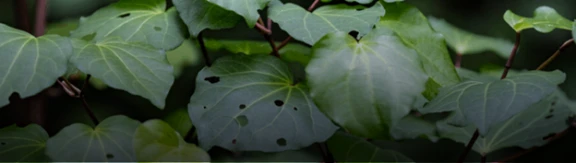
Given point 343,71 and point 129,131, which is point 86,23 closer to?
point 129,131

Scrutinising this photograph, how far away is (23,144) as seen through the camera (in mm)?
788

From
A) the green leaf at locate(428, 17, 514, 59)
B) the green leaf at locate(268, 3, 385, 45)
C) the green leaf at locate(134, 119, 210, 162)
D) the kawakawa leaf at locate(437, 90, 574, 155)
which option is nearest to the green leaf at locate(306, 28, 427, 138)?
the green leaf at locate(268, 3, 385, 45)

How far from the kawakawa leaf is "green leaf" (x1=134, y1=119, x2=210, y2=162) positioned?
0.41m

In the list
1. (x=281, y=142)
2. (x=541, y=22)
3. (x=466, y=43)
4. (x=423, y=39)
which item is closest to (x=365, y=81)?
(x=281, y=142)

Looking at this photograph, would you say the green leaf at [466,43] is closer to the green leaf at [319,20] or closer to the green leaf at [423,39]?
the green leaf at [423,39]

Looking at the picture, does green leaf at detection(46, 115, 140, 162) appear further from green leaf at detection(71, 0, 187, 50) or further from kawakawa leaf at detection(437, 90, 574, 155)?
kawakawa leaf at detection(437, 90, 574, 155)

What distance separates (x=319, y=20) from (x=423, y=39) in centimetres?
16

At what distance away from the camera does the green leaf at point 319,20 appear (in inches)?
31.3

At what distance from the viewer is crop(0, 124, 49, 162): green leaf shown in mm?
770

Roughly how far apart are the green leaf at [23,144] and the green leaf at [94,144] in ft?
0.21

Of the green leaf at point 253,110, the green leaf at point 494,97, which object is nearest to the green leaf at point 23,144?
the green leaf at point 253,110

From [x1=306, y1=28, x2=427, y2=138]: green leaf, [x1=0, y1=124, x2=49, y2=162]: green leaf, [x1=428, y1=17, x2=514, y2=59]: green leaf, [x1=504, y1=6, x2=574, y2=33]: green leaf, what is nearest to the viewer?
[x1=306, y1=28, x2=427, y2=138]: green leaf

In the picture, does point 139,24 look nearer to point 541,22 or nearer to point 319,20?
point 319,20

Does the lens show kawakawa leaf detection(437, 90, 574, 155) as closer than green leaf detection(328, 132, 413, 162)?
No
